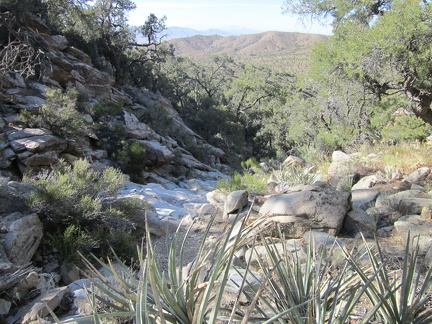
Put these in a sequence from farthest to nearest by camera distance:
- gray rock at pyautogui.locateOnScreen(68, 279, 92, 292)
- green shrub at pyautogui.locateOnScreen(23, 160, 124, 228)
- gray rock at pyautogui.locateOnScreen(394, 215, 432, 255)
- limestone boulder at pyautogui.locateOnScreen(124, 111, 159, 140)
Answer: limestone boulder at pyautogui.locateOnScreen(124, 111, 159, 140) → green shrub at pyautogui.locateOnScreen(23, 160, 124, 228) → gray rock at pyautogui.locateOnScreen(394, 215, 432, 255) → gray rock at pyautogui.locateOnScreen(68, 279, 92, 292)

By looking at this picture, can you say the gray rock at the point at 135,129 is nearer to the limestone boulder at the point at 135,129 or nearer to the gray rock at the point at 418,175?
the limestone boulder at the point at 135,129

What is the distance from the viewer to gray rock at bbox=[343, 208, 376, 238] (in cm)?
434

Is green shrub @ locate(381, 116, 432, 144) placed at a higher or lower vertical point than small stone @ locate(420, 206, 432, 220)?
higher

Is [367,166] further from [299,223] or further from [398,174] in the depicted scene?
[299,223]

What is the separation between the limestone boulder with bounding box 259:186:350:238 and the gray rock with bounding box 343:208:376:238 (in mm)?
108

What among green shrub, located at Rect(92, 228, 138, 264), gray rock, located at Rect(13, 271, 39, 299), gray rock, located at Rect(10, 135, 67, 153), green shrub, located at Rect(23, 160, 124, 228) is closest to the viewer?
gray rock, located at Rect(13, 271, 39, 299)

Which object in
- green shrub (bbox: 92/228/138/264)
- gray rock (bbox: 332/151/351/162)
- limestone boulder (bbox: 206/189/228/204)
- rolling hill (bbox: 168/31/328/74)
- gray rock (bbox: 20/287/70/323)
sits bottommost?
limestone boulder (bbox: 206/189/228/204)

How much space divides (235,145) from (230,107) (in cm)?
445

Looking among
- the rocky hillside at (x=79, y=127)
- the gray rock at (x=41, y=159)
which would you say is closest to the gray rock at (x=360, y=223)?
the gray rock at (x=41, y=159)

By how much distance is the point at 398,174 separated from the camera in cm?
655

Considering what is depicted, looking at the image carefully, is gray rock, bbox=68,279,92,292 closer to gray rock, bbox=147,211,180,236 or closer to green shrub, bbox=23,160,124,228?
green shrub, bbox=23,160,124,228

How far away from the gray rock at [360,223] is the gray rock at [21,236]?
11.6 feet

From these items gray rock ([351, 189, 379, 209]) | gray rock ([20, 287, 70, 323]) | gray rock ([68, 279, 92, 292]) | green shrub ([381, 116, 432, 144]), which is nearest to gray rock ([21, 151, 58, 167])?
gray rock ([68, 279, 92, 292])

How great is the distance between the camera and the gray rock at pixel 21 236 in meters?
3.66
